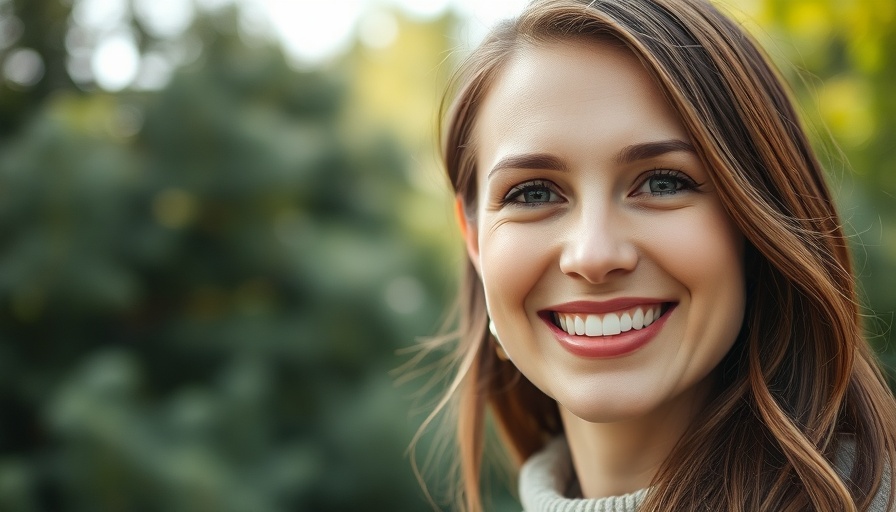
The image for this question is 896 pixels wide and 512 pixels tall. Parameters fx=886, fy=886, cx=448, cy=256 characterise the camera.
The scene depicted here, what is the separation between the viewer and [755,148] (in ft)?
4.85

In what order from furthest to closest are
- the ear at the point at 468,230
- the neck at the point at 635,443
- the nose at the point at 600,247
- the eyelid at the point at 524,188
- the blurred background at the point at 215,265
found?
the blurred background at the point at 215,265, the ear at the point at 468,230, the neck at the point at 635,443, the eyelid at the point at 524,188, the nose at the point at 600,247

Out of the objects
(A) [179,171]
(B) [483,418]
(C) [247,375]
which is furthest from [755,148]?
(A) [179,171]

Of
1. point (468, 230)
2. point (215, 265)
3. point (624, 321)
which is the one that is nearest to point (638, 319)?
point (624, 321)

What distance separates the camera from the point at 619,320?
1445 mm

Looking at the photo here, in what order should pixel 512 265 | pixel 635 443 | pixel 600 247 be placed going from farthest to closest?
1. pixel 635 443
2. pixel 512 265
3. pixel 600 247

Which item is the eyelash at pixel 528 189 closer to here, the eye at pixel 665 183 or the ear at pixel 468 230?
the eye at pixel 665 183

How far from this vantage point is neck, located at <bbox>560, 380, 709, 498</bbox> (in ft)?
5.36

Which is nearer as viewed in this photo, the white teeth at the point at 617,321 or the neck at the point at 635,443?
the white teeth at the point at 617,321

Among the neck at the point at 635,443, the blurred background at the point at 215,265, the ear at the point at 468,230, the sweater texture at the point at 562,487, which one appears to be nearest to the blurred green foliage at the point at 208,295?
the blurred background at the point at 215,265

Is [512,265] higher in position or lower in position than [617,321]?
higher

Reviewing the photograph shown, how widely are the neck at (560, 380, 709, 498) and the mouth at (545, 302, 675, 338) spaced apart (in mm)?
247

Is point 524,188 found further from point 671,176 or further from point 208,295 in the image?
point 208,295

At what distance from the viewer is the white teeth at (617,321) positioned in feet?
4.75

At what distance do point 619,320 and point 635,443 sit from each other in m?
0.33
